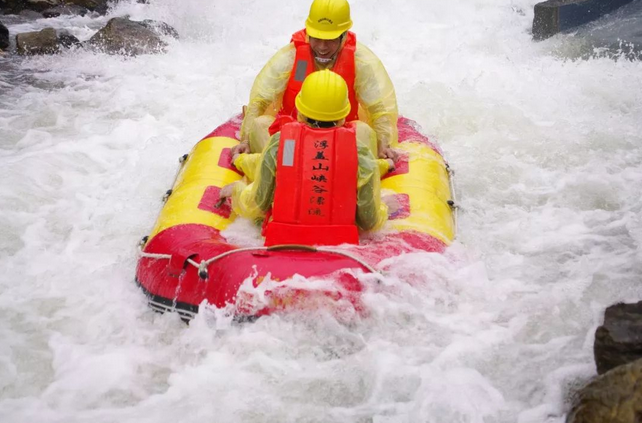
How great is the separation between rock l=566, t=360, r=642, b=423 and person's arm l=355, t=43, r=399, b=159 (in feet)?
8.46

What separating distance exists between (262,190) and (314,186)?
35 centimetres

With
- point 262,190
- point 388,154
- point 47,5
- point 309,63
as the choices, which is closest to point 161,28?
point 47,5

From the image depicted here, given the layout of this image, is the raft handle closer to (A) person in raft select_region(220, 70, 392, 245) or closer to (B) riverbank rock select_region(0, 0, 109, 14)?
(A) person in raft select_region(220, 70, 392, 245)

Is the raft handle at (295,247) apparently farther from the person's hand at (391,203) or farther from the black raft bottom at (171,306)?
the person's hand at (391,203)

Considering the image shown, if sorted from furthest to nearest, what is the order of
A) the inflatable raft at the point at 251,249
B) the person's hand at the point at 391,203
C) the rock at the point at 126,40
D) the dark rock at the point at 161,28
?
the dark rock at the point at 161,28
the rock at the point at 126,40
the person's hand at the point at 391,203
the inflatable raft at the point at 251,249

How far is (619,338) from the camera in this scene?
2912 millimetres

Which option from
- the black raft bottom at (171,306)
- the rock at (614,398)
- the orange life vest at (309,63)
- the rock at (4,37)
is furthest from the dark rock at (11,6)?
the rock at (614,398)

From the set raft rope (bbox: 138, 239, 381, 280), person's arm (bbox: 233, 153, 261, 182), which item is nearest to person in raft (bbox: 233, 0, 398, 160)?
person's arm (bbox: 233, 153, 261, 182)

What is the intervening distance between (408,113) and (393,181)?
2.47 meters

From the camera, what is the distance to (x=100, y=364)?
12.0 ft

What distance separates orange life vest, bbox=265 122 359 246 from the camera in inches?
144

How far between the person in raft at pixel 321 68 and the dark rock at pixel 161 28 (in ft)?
19.2

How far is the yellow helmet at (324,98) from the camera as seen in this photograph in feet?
12.0

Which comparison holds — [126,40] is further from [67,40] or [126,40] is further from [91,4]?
[91,4]
